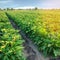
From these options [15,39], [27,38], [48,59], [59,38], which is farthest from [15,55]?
[27,38]

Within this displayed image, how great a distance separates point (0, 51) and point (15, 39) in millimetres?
2180

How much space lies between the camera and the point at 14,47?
11891 mm

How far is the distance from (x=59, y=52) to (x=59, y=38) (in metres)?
1.29

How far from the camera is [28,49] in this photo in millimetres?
15938

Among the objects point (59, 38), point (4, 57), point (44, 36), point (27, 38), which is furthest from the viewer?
point (27, 38)

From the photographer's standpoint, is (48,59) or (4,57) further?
(48,59)

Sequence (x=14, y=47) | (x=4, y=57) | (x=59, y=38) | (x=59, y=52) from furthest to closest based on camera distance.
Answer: (x=59, y=38) < (x=59, y=52) < (x=14, y=47) < (x=4, y=57)

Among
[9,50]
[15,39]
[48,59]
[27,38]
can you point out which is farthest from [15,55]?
[27,38]

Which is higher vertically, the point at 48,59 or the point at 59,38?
the point at 59,38

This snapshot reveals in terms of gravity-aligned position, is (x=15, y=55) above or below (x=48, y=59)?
above

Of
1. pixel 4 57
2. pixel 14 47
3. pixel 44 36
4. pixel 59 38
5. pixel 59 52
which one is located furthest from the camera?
pixel 44 36

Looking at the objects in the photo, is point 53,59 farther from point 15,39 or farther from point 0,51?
point 0,51

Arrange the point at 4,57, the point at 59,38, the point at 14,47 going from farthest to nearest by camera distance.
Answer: the point at 59,38 → the point at 14,47 → the point at 4,57

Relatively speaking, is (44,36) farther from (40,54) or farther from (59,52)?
(59,52)
